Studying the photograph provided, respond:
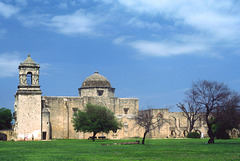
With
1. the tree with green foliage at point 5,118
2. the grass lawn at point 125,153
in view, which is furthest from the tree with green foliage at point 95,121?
the tree with green foliage at point 5,118

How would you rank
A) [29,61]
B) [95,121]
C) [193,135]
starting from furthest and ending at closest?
[193,135]
[29,61]
[95,121]

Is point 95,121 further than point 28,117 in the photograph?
No

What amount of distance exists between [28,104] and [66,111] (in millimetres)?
6642

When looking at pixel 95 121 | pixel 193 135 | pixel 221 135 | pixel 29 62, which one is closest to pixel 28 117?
pixel 29 62

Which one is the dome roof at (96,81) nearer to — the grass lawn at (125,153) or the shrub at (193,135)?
the shrub at (193,135)

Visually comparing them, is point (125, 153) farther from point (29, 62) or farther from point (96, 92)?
point (96, 92)

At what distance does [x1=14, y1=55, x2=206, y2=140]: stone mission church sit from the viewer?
4856 cm

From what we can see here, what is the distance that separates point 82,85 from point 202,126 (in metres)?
18.8

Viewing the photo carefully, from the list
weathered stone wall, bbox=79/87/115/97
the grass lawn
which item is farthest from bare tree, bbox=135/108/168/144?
the grass lawn

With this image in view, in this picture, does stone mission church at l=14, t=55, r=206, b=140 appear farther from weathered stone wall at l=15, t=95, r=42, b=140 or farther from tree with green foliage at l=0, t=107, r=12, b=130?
tree with green foliage at l=0, t=107, r=12, b=130

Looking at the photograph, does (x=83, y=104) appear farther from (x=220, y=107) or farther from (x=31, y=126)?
(x=220, y=107)

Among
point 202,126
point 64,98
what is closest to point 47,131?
point 64,98

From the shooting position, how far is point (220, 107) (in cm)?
3231

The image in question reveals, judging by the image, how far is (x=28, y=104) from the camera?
4894cm
